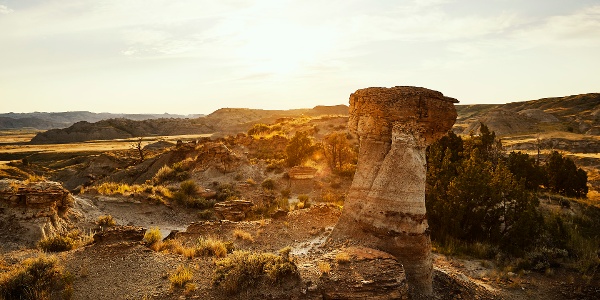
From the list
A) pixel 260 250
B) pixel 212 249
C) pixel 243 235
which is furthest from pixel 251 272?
pixel 243 235

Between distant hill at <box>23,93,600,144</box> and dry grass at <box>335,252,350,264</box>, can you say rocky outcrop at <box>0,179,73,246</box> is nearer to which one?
dry grass at <box>335,252,350,264</box>

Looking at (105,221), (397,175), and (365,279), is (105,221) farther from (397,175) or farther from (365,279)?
(397,175)

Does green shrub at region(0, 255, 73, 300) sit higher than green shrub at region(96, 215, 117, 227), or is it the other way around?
green shrub at region(0, 255, 73, 300)

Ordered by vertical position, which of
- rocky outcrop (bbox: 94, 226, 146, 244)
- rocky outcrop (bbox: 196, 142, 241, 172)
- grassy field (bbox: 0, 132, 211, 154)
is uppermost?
rocky outcrop (bbox: 196, 142, 241, 172)

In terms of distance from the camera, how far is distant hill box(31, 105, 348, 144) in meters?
104

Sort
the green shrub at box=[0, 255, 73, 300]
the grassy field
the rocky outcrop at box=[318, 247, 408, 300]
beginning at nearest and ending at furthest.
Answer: the green shrub at box=[0, 255, 73, 300], the rocky outcrop at box=[318, 247, 408, 300], the grassy field

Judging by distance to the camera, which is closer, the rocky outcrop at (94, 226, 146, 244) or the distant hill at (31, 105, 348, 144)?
the rocky outcrop at (94, 226, 146, 244)

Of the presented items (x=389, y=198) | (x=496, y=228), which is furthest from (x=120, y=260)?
(x=496, y=228)

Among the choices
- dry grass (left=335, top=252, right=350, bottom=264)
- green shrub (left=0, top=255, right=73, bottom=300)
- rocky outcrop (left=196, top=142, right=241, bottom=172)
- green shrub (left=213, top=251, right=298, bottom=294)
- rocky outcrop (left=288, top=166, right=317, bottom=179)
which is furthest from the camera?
rocky outcrop (left=196, top=142, right=241, bottom=172)

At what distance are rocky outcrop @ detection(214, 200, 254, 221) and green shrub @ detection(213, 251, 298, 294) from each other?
27.4ft

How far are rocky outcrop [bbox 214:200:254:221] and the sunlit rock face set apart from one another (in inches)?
303

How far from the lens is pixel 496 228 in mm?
14367

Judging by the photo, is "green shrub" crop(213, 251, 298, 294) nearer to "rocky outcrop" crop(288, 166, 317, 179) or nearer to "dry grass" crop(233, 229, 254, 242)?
"dry grass" crop(233, 229, 254, 242)

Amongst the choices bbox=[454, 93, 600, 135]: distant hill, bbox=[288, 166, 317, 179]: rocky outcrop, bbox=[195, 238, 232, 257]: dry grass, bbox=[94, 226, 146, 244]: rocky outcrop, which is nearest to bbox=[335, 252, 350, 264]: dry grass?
bbox=[195, 238, 232, 257]: dry grass
